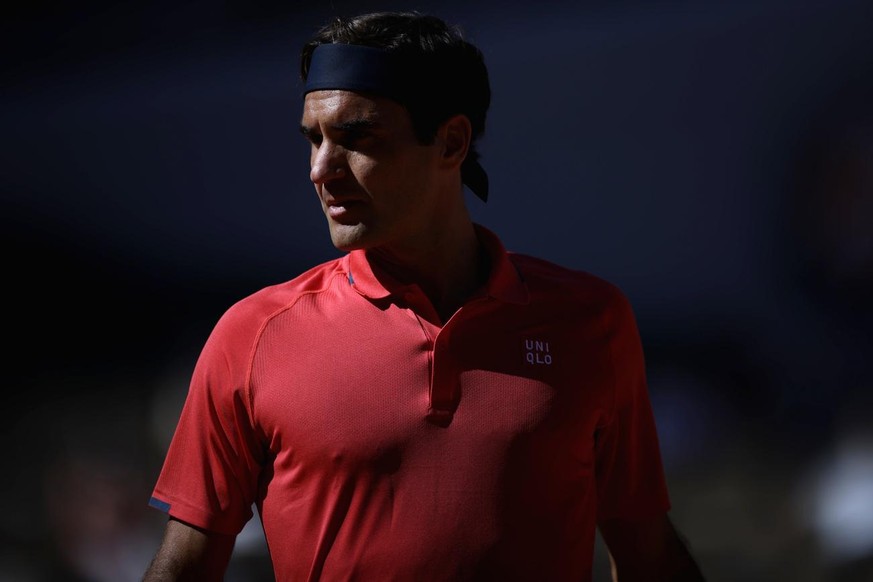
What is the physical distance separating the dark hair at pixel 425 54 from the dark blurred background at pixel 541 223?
1700 millimetres

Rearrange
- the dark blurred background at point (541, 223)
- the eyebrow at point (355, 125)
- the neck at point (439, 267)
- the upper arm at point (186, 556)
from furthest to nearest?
1. the dark blurred background at point (541, 223)
2. the neck at point (439, 267)
3. the eyebrow at point (355, 125)
4. the upper arm at point (186, 556)

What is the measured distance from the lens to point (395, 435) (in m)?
1.84

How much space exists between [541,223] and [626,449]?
185 cm

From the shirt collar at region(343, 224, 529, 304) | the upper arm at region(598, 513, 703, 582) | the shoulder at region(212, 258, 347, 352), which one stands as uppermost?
the shirt collar at region(343, 224, 529, 304)

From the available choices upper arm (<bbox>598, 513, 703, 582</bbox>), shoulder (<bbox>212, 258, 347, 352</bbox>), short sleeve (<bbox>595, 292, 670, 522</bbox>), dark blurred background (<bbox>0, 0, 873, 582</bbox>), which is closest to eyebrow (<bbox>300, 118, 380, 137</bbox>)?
shoulder (<bbox>212, 258, 347, 352</bbox>)

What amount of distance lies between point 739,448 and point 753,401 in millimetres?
159

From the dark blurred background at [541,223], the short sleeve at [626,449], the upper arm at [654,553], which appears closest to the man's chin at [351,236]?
the short sleeve at [626,449]

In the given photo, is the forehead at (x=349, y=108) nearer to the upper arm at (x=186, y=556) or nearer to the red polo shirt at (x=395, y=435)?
the red polo shirt at (x=395, y=435)

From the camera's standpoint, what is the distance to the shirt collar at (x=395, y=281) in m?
1.99

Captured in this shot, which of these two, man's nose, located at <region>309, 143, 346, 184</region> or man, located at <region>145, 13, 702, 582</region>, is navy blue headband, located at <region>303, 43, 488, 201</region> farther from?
man's nose, located at <region>309, 143, 346, 184</region>

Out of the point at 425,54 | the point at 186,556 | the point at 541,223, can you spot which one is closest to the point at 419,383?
the point at 186,556

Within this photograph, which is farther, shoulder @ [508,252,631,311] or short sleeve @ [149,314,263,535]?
shoulder @ [508,252,631,311]

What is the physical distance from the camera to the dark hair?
2.02m

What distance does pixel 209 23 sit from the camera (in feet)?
13.4
